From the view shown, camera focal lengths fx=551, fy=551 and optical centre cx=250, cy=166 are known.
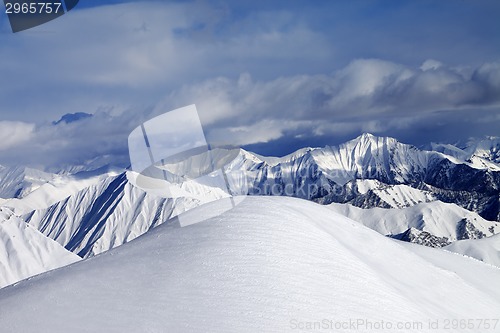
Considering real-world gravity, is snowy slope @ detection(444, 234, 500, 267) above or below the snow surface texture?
below

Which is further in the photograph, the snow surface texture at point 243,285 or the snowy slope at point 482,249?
the snowy slope at point 482,249

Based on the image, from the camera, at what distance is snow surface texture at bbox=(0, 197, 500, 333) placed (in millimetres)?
16078

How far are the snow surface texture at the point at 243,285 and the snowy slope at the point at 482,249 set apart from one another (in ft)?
373

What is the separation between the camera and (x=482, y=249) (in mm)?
138750

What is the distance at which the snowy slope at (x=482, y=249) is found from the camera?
130 meters

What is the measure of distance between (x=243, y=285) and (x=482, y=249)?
5333 inches

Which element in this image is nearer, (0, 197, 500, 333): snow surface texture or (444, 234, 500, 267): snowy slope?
(0, 197, 500, 333): snow surface texture

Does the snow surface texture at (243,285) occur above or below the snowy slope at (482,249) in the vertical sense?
above

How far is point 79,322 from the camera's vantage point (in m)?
15.7

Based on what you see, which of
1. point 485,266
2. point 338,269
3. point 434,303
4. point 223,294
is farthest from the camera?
point 485,266

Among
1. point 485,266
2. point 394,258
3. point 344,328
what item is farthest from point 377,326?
point 485,266

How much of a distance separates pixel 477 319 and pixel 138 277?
44.5 ft

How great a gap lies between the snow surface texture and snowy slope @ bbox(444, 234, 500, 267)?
114 m

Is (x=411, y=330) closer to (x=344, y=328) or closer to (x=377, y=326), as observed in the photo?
(x=377, y=326)
